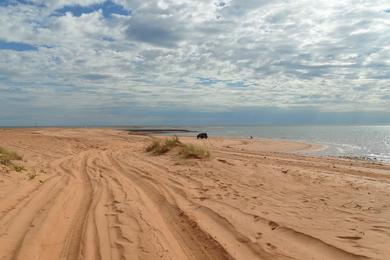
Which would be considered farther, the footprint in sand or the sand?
the footprint in sand

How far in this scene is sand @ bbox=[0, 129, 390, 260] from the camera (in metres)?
4.91

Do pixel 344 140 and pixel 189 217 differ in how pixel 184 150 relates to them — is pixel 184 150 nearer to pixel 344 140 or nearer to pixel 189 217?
pixel 189 217

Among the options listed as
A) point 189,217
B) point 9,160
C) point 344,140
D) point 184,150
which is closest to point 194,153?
point 184,150

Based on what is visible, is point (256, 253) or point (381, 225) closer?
point (256, 253)

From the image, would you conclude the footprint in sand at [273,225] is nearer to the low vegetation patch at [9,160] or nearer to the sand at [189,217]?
the sand at [189,217]

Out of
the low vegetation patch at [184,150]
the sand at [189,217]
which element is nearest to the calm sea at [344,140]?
the low vegetation patch at [184,150]

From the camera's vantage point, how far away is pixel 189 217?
6609 mm

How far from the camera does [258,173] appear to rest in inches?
477

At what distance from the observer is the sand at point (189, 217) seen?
4914 millimetres

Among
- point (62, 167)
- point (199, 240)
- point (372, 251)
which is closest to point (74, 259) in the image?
point (199, 240)

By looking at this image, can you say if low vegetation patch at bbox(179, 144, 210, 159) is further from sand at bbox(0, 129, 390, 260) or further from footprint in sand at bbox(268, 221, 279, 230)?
footprint in sand at bbox(268, 221, 279, 230)

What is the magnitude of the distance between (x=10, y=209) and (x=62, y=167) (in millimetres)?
6638

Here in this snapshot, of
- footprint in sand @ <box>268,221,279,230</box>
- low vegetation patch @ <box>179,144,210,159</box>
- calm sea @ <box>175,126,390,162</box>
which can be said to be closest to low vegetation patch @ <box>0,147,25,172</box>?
low vegetation patch @ <box>179,144,210,159</box>

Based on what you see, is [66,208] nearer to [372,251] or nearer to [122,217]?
[122,217]
